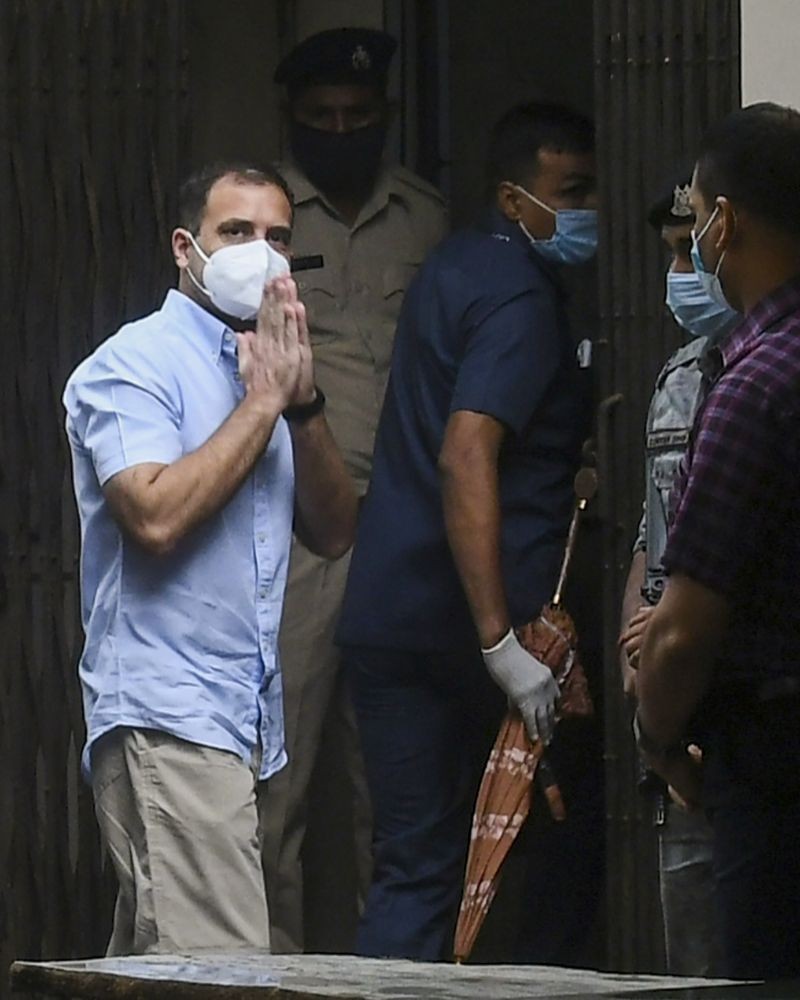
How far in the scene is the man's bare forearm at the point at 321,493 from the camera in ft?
19.8

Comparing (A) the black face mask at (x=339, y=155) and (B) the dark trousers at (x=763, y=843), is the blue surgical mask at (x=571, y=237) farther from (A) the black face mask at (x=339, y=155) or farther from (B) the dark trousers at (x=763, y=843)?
(B) the dark trousers at (x=763, y=843)

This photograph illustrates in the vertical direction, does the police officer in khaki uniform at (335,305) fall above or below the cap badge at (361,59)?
below

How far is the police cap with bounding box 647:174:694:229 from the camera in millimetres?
5953

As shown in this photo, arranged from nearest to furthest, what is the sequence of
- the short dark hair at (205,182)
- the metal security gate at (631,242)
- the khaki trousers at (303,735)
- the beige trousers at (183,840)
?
1. the beige trousers at (183,840)
2. the short dark hair at (205,182)
3. the metal security gate at (631,242)
4. the khaki trousers at (303,735)

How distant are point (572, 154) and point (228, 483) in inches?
65.0

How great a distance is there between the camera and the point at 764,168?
461 centimetres

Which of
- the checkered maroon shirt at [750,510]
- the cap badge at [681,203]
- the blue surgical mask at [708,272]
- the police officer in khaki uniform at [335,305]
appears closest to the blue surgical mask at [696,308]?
the blue surgical mask at [708,272]

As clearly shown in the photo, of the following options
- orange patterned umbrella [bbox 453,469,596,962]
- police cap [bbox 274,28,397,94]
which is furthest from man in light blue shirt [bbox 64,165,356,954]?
police cap [bbox 274,28,397,94]

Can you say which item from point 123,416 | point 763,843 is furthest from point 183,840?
point 763,843

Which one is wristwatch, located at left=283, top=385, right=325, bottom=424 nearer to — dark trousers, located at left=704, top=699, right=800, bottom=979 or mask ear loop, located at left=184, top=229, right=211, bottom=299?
mask ear loop, located at left=184, top=229, right=211, bottom=299

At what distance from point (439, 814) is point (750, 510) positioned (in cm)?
259

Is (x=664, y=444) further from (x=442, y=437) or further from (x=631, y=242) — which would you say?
(x=442, y=437)

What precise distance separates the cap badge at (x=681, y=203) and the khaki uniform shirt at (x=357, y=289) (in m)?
1.45

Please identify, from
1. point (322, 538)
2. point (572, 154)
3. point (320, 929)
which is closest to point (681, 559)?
point (322, 538)
